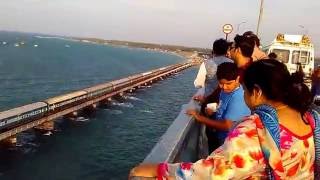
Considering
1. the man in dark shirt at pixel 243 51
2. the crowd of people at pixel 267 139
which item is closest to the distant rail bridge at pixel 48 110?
the man in dark shirt at pixel 243 51

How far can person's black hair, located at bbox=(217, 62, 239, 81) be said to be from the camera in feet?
12.5

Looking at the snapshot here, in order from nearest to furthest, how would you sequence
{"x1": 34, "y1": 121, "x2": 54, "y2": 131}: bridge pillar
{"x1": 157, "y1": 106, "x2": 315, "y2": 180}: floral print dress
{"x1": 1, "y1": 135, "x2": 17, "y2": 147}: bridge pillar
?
{"x1": 157, "y1": 106, "x2": 315, "y2": 180}: floral print dress → {"x1": 1, "y1": 135, "x2": 17, "y2": 147}: bridge pillar → {"x1": 34, "y1": 121, "x2": 54, "y2": 131}: bridge pillar

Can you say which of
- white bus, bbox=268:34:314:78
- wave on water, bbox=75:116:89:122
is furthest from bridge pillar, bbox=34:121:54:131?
white bus, bbox=268:34:314:78

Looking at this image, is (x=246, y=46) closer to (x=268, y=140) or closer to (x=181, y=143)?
(x=181, y=143)

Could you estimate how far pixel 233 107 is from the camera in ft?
12.5

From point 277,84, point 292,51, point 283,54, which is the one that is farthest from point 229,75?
point 292,51

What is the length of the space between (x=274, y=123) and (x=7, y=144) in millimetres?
27197

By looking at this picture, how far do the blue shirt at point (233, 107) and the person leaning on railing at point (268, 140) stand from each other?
145cm

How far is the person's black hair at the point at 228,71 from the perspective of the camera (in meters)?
3.80

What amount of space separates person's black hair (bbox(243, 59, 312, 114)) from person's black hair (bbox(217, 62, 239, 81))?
61.3 inches

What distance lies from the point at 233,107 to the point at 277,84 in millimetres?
1641

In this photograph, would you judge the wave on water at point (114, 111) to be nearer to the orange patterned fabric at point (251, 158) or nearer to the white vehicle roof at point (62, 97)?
the white vehicle roof at point (62, 97)

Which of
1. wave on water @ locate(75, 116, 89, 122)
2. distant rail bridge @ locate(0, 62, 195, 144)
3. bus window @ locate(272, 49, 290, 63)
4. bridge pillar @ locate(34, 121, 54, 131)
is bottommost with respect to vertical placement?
wave on water @ locate(75, 116, 89, 122)

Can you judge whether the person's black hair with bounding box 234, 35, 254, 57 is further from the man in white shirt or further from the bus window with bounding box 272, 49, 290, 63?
the bus window with bounding box 272, 49, 290, 63
